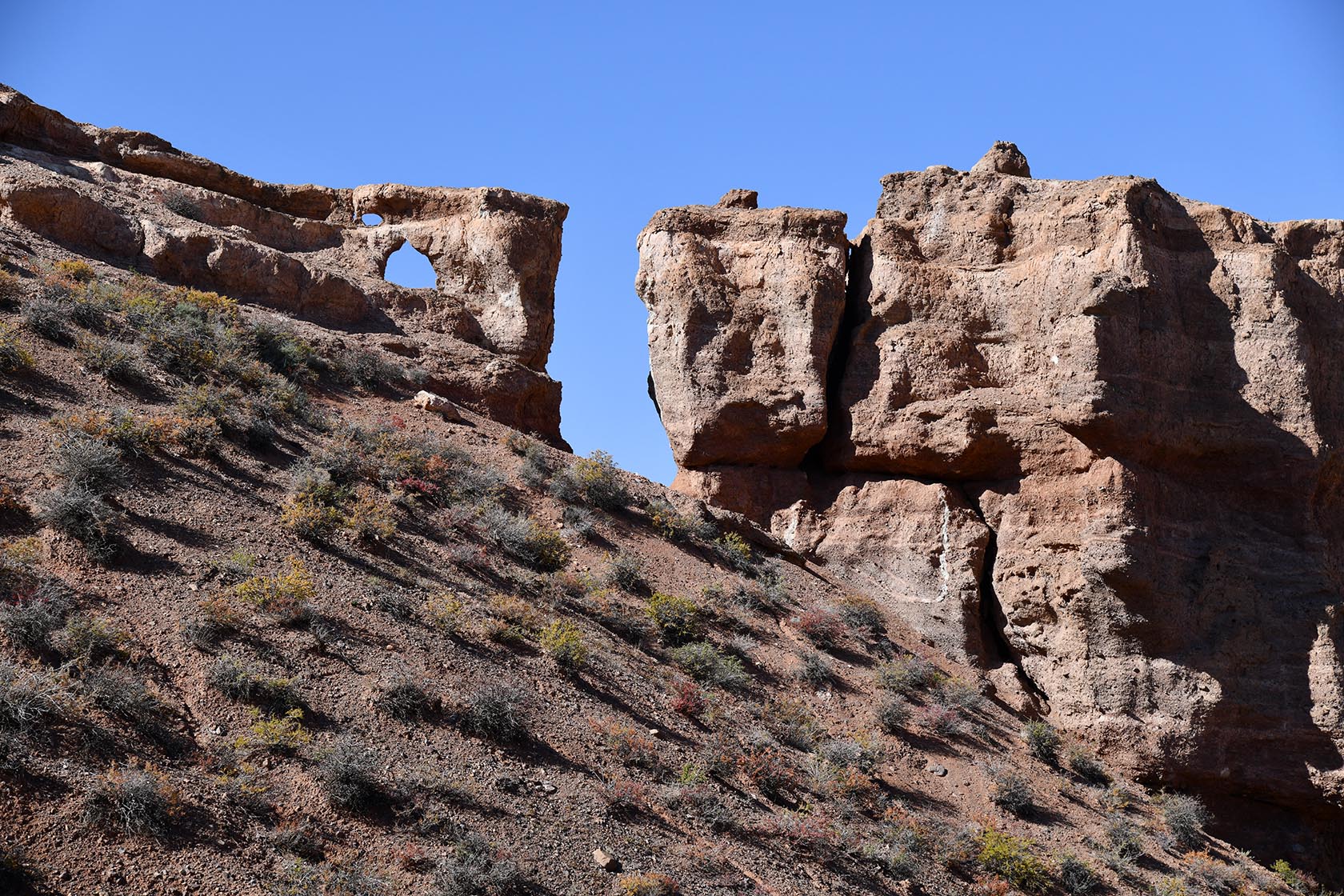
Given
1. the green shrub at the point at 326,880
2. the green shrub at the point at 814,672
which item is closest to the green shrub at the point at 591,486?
the green shrub at the point at 814,672

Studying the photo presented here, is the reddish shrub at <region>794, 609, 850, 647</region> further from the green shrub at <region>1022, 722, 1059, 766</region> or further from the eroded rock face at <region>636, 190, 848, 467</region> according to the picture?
the eroded rock face at <region>636, 190, 848, 467</region>

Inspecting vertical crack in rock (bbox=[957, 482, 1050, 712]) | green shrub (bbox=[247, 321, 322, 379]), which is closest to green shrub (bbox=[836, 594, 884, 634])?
vertical crack in rock (bbox=[957, 482, 1050, 712])

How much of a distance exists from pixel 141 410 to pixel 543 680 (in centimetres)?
619

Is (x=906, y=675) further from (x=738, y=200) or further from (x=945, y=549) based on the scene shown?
(x=738, y=200)

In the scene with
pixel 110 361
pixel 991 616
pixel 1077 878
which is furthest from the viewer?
pixel 991 616

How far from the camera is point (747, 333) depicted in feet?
66.9

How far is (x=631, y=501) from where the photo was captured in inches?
741

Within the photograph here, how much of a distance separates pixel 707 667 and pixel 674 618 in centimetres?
100

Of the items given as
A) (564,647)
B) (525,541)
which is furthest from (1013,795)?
(525,541)

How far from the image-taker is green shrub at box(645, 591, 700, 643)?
1550 centimetres

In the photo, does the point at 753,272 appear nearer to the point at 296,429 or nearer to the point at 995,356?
the point at 995,356

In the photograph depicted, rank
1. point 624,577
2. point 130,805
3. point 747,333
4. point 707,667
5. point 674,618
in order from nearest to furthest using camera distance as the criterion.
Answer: point 130,805 < point 707,667 < point 674,618 < point 624,577 < point 747,333

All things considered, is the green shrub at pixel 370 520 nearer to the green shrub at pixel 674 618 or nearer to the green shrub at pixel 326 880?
the green shrub at pixel 674 618

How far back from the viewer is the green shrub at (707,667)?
14.8 metres
